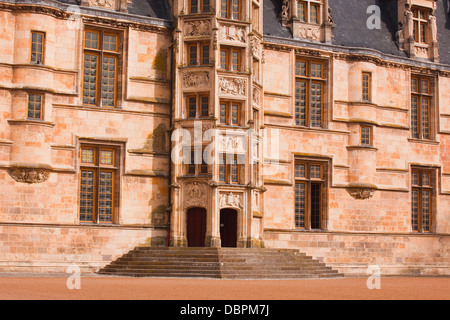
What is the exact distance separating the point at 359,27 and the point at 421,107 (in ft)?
16.7

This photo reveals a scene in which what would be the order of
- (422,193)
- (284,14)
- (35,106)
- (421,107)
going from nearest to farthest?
(35,106) → (284,14) → (422,193) → (421,107)

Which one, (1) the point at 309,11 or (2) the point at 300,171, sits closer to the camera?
(2) the point at 300,171

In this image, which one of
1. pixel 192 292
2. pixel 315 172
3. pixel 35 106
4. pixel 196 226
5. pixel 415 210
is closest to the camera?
pixel 192 292

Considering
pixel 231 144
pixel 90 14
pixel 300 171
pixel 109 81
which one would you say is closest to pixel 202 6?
pixel 90 14

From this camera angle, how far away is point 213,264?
93.5 ft

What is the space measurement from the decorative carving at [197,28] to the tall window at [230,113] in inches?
118

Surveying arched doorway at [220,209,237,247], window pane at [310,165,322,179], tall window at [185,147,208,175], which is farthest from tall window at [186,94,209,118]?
window pane at [310,165,322,179]

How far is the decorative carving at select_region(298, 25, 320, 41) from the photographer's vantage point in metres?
36.3

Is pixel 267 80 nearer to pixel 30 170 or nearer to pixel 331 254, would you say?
pixel 331 254

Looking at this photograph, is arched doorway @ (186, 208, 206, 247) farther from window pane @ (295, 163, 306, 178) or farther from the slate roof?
the slate roof

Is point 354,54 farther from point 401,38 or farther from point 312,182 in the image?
point 312,182

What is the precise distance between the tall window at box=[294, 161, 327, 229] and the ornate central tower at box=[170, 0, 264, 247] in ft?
9.96

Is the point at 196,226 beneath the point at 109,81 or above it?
beneath

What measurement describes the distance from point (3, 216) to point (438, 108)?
22.1 metres
